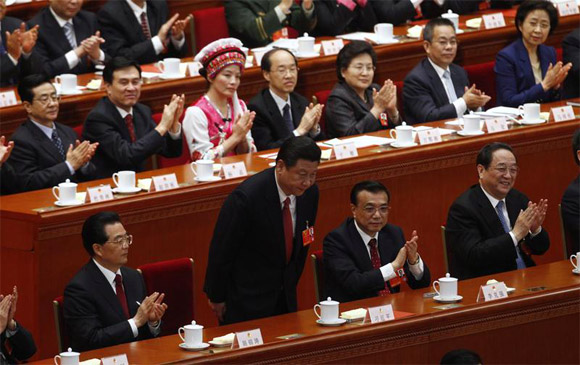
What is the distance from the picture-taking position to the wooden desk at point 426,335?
3529 millimetres

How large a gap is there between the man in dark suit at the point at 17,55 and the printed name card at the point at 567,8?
2.77 metres

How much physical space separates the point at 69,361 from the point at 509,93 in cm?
321

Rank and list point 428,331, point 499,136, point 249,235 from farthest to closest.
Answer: point 499,136
point 249,235
point 428,331

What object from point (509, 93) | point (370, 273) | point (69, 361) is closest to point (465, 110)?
point (509, 93)

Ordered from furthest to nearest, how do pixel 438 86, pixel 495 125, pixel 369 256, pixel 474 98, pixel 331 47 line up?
pixel 331 47, pixel 438 86, pixel 474 98, pixel 495 125, pixel 369 256

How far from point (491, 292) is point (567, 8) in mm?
3292

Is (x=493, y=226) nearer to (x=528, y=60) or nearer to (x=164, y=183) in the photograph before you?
(x=164, y=183)

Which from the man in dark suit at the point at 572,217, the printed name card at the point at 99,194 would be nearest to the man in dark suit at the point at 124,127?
the printed name card at the point at 99,194

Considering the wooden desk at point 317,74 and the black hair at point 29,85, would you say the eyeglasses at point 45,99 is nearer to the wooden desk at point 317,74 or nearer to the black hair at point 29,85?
the black hair at point 29,85

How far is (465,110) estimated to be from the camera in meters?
5.72

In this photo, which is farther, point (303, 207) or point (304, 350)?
point (303, 207)

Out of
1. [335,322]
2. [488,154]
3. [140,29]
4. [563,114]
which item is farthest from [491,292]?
[140,29]

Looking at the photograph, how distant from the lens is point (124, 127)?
514 cm

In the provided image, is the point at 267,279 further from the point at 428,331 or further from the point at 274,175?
the point at 428,331
